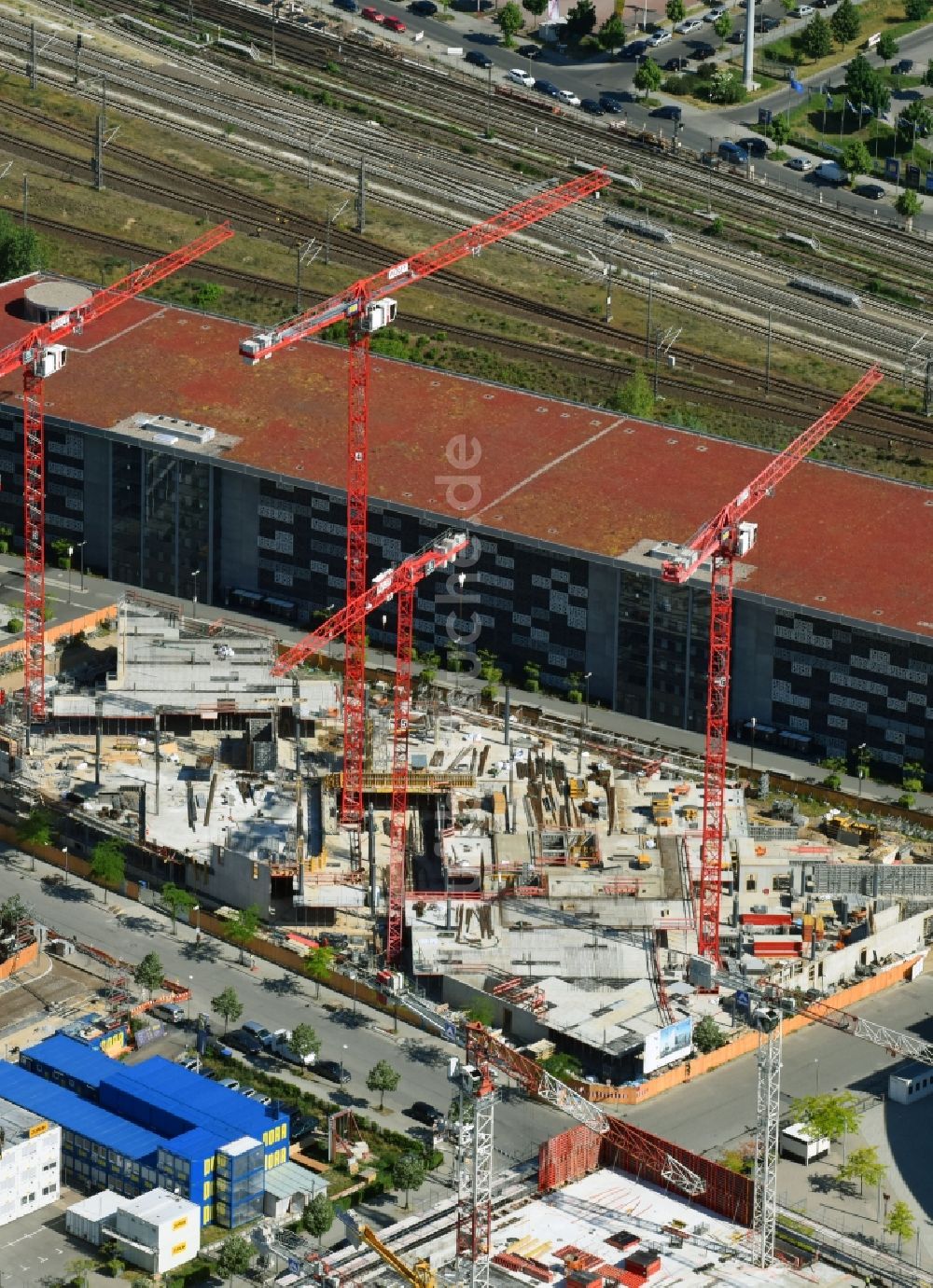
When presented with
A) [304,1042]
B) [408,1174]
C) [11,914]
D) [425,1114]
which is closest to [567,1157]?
[408,1174]

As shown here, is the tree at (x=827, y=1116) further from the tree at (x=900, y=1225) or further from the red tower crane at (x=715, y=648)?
the red tower crane at (x=715, y=648)

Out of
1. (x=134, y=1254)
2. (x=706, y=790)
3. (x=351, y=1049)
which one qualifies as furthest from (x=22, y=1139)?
(x=706, y=790)

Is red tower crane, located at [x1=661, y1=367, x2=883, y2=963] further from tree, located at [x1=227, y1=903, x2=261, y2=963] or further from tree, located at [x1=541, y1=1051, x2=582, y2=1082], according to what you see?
tree, located at [x1=227, y1=903, x2=261, y2=963]

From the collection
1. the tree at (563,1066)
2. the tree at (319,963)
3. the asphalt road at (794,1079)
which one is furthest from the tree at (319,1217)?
the tree at (319,963)

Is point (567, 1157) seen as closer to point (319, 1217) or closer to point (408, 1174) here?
point (408, 1174)

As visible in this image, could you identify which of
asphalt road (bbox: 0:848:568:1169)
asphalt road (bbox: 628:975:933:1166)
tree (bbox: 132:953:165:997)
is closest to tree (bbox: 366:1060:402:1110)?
asphalt road (bbox: 0:848:568:1169)

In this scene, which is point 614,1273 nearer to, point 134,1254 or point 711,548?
point 134,1254

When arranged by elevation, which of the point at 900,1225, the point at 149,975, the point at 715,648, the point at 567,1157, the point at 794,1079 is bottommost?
the point at 794,1079
